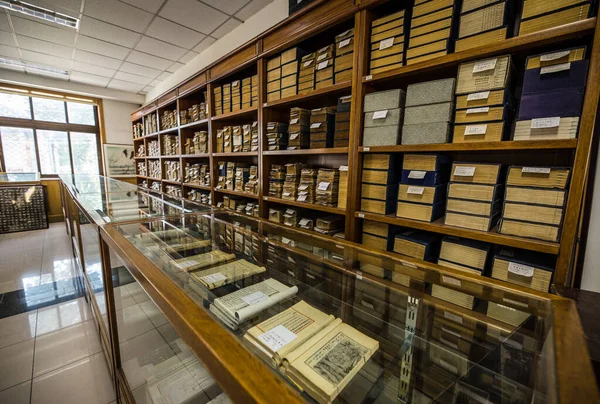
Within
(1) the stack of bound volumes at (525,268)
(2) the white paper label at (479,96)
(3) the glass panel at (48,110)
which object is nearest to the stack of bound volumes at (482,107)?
(2) the white paper label at (479,96)

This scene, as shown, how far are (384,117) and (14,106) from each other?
7589 mm

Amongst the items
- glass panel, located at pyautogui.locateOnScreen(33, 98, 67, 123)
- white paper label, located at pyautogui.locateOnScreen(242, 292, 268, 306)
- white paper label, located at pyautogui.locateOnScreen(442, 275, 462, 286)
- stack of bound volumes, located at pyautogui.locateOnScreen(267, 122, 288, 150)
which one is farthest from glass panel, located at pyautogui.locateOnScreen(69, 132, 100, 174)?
white paper label, located at pyautogui.locateOnScreen(442, 275, 462, 286)

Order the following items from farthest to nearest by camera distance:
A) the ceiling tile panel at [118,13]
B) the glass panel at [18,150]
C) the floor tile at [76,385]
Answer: the glass panel at [18,150]
the ceiling tile panel at [118,13]
the floor tile at [76,385]

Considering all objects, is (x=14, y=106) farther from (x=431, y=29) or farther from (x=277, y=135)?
(x=431, y=29)

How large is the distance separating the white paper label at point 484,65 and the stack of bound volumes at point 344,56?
0.74m

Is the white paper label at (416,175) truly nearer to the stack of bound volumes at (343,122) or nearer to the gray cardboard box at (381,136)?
the gray cardboard box at (381,136)

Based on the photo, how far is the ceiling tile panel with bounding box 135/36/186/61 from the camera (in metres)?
3.44

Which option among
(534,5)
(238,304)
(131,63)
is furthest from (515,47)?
(131,63)

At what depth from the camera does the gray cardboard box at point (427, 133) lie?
1326mm

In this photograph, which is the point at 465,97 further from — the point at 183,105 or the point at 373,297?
the point at 183,105

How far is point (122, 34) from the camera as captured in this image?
3260mm

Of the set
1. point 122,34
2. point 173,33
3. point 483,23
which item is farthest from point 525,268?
point 122,34

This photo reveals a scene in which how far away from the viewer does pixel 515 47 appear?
112 cm

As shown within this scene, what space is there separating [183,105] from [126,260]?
12.0 ft
